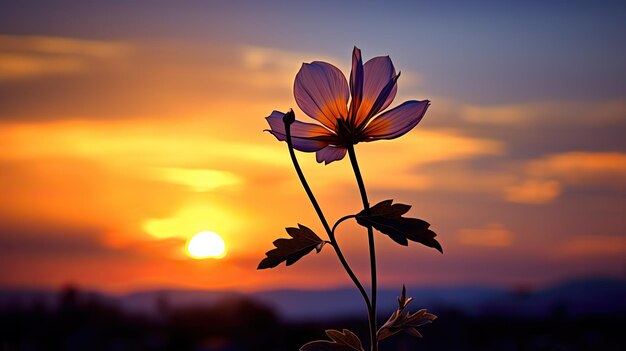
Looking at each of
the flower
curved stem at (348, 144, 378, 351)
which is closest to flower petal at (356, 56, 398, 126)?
the flower

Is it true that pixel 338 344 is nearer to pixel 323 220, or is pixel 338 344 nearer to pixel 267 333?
pixel 323 220

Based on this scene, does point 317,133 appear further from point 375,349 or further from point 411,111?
point 375,349

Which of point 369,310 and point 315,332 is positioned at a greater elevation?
point 315,332

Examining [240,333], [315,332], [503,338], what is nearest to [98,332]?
[240,333]

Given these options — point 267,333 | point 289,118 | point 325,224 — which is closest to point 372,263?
point 325,224

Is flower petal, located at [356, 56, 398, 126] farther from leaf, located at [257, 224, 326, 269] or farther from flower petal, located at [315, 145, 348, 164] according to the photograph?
leaf, located at [257, 224, 326, 269]

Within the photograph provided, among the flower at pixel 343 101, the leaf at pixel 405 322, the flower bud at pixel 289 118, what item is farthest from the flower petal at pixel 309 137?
the leaf at pixel 405 322
